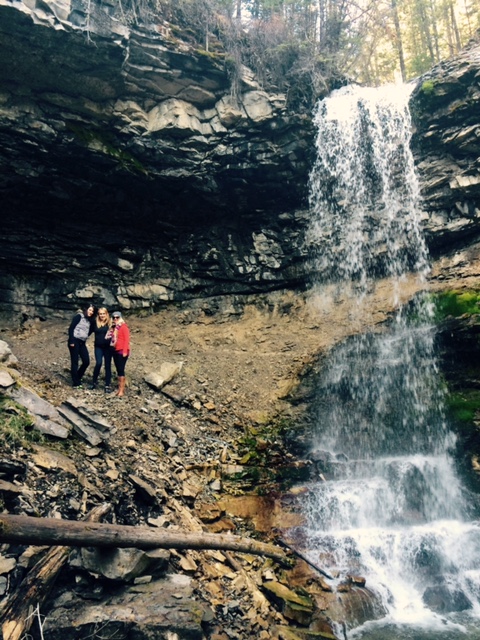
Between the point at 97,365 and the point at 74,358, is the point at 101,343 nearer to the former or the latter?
the point at 97,365

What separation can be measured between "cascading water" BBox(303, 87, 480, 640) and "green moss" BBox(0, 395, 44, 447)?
205 inches

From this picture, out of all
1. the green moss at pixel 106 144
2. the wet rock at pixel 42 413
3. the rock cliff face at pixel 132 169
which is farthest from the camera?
the green moss at pixel 106 144

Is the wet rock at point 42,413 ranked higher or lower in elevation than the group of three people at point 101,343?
lower

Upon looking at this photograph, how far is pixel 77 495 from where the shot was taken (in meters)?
5.47

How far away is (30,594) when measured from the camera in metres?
4.16

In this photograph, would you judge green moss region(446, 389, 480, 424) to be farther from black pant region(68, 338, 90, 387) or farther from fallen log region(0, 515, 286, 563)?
black pant region(68, 338, 90, 387)

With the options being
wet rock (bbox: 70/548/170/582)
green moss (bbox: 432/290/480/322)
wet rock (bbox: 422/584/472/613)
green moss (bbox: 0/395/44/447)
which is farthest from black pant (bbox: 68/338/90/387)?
green moss (bbox: 432/290/480/322)

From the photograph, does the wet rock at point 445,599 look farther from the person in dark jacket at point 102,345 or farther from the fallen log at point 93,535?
the person in dark jacket at point 102,345

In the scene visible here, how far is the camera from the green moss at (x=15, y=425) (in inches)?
222

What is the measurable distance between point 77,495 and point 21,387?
260cm

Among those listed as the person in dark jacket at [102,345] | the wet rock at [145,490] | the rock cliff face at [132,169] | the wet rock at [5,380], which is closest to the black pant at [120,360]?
the person in dark jacket at [102,345]

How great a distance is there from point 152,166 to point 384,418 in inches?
400

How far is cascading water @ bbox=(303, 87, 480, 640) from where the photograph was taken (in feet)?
23.5

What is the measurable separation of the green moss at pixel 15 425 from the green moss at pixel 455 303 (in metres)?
10.6
